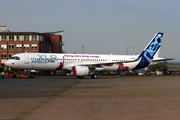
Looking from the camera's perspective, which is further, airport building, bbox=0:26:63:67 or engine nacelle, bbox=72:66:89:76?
airport building, bbox=0:26:63:67

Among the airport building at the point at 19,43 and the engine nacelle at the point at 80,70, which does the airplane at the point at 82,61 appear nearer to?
the engine nacelle at the point at 80,70

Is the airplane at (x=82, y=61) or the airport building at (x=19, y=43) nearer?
the airplane at (x=82, y=61)

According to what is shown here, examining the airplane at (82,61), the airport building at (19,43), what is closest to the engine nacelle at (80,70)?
the airplane at (82,61)

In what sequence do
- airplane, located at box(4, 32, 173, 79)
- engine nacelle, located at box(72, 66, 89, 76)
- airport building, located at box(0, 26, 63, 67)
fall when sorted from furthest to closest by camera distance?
airport building, located at box(0, 26, 63, 67) → engine nacelle, located at box(72, 66, 89, 76) → airplane, located at box(4, 32, 173, 79)

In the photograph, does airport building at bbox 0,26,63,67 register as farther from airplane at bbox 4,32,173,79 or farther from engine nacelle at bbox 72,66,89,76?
engine nacelle at bbox 72,66,89,76

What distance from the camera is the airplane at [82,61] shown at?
40.9 metres

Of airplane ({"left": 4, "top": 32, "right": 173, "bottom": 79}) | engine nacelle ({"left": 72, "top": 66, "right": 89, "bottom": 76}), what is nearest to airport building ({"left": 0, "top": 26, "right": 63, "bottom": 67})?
airplane ({"left": 4, "top": 32, "right": 173, "bottom": 79})

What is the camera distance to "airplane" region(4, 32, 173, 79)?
40875 millimetres

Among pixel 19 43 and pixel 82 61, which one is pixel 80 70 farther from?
pixel 19 43

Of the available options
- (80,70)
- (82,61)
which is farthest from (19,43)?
(80,70)

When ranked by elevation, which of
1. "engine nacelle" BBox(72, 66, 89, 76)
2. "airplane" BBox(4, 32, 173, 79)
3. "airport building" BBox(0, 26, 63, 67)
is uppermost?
"airport building" BBox(0, 26, 63, 67)

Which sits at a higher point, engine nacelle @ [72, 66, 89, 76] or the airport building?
the airport building

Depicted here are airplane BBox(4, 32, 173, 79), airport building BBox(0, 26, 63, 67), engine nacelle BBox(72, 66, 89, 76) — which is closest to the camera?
airplane BBox(4, 32, 173, 79)

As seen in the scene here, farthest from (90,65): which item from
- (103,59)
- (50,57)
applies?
(50,57)
